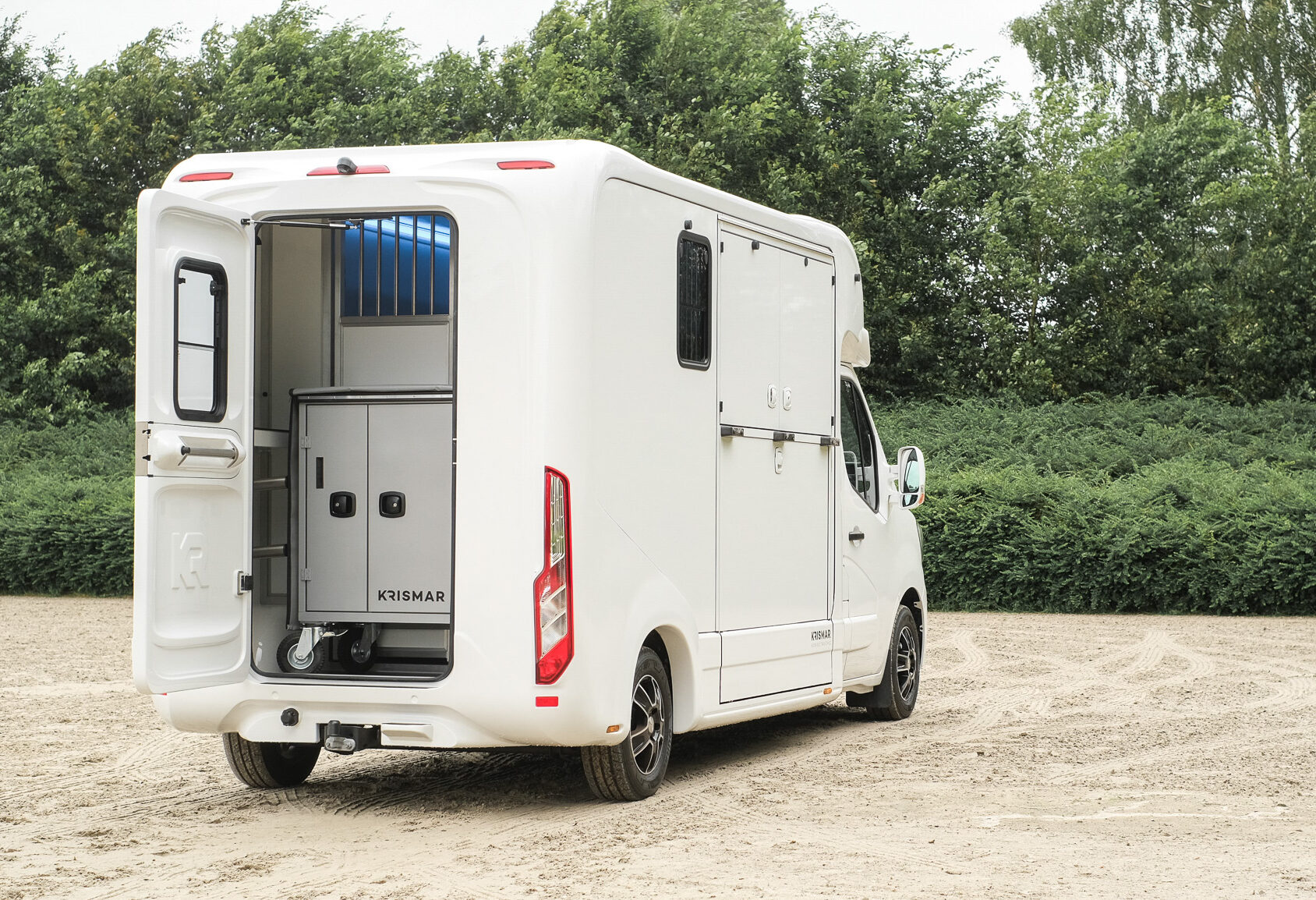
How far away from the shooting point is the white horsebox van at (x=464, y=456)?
21.6 feet

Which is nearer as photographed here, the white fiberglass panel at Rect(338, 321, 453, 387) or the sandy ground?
the sandy ground

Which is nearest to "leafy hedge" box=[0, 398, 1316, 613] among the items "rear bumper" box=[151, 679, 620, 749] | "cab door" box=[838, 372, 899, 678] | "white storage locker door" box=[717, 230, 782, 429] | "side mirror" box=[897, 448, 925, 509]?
"side mirror" box=[897, 448, 925, 509]

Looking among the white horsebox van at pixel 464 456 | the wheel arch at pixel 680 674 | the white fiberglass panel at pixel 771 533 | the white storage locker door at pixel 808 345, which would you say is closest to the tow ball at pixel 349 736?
the white horsebox van at pixel 464 456

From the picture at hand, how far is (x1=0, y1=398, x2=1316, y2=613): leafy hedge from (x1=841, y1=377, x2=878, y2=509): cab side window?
9284 mm

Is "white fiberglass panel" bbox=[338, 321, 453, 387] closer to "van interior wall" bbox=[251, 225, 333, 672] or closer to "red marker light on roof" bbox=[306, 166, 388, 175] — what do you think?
"van interior wall" bbox=[251, 225, 333, 672]

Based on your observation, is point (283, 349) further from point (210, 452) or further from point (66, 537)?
point (66, 537)

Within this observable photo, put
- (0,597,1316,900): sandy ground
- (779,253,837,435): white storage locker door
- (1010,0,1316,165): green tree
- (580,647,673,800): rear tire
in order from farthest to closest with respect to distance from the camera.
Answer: (1010,0,1316,165): green tree → (779,253,837,435): white storage locker door → (580,647,673,800): rear tire → (0,597,1316,900): sandy ground

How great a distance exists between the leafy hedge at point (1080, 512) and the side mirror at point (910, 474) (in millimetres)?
9111

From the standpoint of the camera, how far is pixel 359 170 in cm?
695

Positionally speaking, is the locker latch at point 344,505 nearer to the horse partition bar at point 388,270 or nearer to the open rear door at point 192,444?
the open rear door at point 192,444

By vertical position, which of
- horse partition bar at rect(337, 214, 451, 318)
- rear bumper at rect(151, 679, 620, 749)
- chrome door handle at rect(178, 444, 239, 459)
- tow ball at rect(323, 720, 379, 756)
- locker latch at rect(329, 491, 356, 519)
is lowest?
tow ball at rect(323, 720, 379, 756)

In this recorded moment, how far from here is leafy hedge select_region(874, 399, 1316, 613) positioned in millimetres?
18156

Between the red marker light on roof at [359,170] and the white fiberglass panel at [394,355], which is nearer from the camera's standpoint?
the red marker light on roof at [359,170]

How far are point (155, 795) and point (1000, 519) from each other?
13.2m
